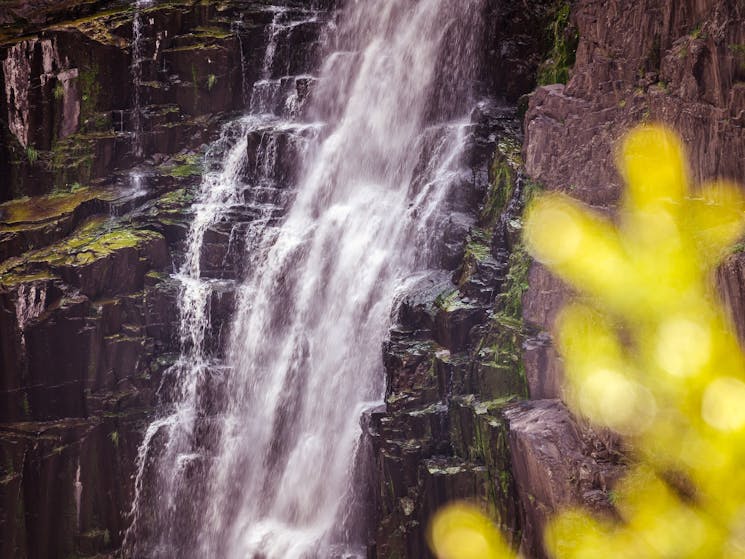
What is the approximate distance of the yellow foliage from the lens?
10.6 meters

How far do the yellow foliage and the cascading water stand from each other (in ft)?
18.5

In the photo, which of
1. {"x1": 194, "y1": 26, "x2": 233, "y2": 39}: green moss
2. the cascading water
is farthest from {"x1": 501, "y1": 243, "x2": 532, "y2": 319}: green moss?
{"x1": 194, "y1": 26, "x2": 233, "y2": 39}: green moss

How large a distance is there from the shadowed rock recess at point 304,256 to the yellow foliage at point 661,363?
1.45ft

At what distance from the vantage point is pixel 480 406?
14.9 metres

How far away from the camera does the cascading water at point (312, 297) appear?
17891mm

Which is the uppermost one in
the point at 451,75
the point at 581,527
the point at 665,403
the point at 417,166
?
the point at 451,75

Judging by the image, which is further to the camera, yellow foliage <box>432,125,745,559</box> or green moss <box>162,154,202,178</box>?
green moss <box>162,154,202,178</box>

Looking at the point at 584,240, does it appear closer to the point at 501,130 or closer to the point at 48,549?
the point at 501,130

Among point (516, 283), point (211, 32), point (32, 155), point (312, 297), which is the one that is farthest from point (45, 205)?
point (516, 283)

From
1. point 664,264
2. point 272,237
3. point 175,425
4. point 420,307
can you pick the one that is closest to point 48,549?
point 175,425

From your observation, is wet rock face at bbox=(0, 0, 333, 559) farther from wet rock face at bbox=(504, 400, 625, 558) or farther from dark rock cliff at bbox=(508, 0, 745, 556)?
wet rock face at bbox=(504, 400, 625, 558)

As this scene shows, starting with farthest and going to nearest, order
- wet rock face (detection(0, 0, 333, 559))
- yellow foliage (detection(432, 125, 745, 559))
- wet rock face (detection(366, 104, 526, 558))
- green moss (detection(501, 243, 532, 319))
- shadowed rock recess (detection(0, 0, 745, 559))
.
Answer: wet rock face (detection(0, 0, 333, 559)) < green moss (detection(501, 243, 532, 319)) < wet rock face (detection(366, 104, 526, 558)) < shadowed rock recess (detection(0, 0, 745, 559)) < yellow foliage (detection(432, 125, 745, 559))

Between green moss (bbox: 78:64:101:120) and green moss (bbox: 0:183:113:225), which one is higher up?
green moss (bbox: 78:64:101:120)

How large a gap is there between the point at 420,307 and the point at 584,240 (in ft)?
14.2
